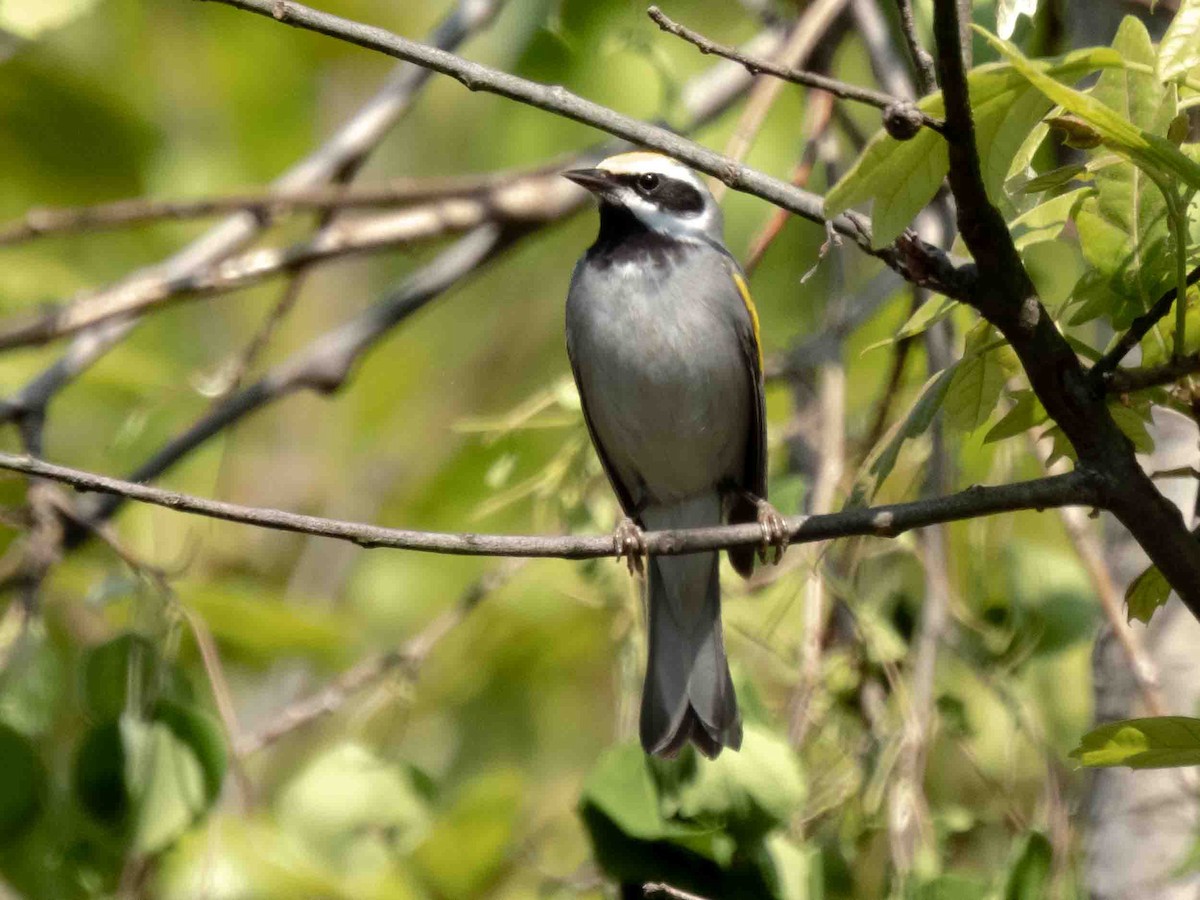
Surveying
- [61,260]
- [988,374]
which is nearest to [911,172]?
[988,374]

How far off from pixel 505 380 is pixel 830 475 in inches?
129

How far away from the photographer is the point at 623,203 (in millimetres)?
4191

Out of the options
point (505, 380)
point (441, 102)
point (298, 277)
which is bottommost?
point (505, 380)

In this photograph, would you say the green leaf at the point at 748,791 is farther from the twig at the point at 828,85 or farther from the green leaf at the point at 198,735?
the twig at the point at 828,85

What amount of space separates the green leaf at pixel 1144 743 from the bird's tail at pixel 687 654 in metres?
1.03

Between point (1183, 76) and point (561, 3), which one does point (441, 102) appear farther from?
point (1183, 76)

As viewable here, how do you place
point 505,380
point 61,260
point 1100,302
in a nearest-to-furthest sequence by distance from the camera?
point 1100,302, point 61,260, point 505,380

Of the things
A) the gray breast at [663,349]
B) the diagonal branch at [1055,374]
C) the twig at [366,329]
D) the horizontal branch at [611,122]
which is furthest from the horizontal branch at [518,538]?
the gray breast at [663,349]

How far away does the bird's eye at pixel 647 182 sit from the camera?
421 cm

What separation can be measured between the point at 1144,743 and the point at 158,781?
1.76 metres

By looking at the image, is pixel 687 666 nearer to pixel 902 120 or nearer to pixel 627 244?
pixel 627 244

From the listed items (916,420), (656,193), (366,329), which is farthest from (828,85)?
(366,329)

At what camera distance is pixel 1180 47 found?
172 cm

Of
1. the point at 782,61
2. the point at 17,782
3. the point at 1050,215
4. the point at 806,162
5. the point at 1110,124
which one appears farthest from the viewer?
the point at 806,162
